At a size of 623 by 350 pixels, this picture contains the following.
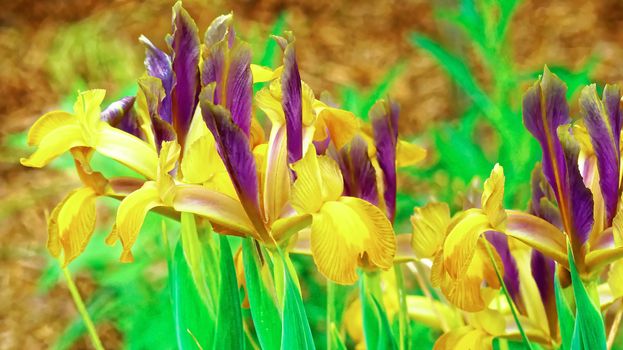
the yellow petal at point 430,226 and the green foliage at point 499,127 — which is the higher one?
the green foliage at point 499,127

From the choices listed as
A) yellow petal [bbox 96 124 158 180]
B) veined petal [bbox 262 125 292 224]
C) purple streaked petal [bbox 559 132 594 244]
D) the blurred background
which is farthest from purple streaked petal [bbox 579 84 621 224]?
the blurred background

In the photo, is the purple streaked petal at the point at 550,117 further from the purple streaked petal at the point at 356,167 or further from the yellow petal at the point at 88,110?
the yellow petal at the point at 88,110

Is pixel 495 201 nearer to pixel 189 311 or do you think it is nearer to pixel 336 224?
pixel 336 224

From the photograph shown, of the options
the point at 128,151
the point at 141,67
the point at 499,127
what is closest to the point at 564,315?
the point at 128,151

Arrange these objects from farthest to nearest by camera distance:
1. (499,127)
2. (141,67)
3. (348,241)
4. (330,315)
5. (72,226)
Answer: (141,67) → (499,127) → (330,315) → (72,226) → (348,241)

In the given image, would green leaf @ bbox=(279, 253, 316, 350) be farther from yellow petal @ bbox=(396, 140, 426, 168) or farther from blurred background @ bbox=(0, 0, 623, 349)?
blurred background @ bbox=(0, 0, 623, 349)

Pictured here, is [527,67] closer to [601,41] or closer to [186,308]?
[601,41]

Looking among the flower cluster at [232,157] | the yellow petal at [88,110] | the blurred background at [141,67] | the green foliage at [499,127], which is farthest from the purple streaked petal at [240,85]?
the blurred background at [141,67]
